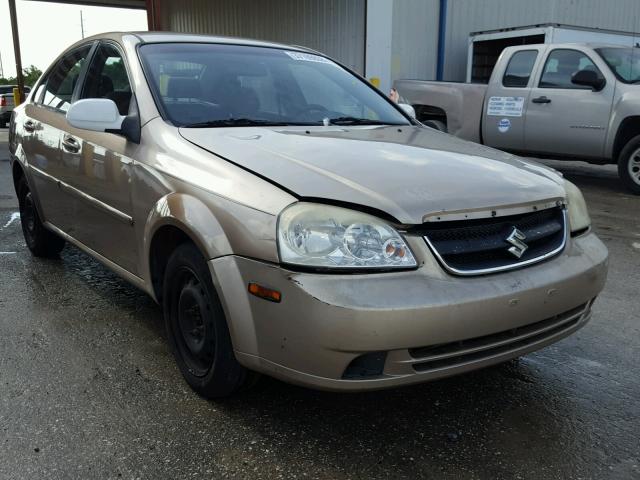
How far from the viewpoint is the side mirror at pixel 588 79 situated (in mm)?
7855

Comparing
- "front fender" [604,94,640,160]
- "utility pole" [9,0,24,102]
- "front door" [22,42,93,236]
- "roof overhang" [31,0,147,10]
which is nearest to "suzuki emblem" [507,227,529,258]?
"front door" [22,42,93,236]

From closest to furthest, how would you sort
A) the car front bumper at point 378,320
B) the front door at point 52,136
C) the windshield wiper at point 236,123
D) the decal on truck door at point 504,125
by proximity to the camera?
the car front bumper at point 378,320 < the windshield wiper at point 236,123 < the front door at point 52,136 < the decal on truck door at point 504,125

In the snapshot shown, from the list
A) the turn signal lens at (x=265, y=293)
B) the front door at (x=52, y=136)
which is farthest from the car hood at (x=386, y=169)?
the front door at (x=52, y=136)

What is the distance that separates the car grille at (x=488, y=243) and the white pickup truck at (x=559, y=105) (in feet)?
20.2

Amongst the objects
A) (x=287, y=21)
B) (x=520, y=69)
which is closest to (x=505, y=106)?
(x=520, y=69)

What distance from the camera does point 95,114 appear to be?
3.02 m

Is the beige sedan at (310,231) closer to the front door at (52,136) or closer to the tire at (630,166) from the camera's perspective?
the front door at (52,136)

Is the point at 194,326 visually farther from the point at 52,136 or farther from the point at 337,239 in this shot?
the point at 52,136

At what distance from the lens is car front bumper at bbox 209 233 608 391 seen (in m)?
2.07

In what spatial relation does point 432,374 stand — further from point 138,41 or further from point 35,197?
point 35,197

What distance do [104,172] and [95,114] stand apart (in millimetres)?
387

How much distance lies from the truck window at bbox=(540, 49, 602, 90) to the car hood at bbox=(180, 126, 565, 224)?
600cm

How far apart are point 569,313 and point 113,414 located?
6.41 ft

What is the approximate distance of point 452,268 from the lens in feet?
7.23
